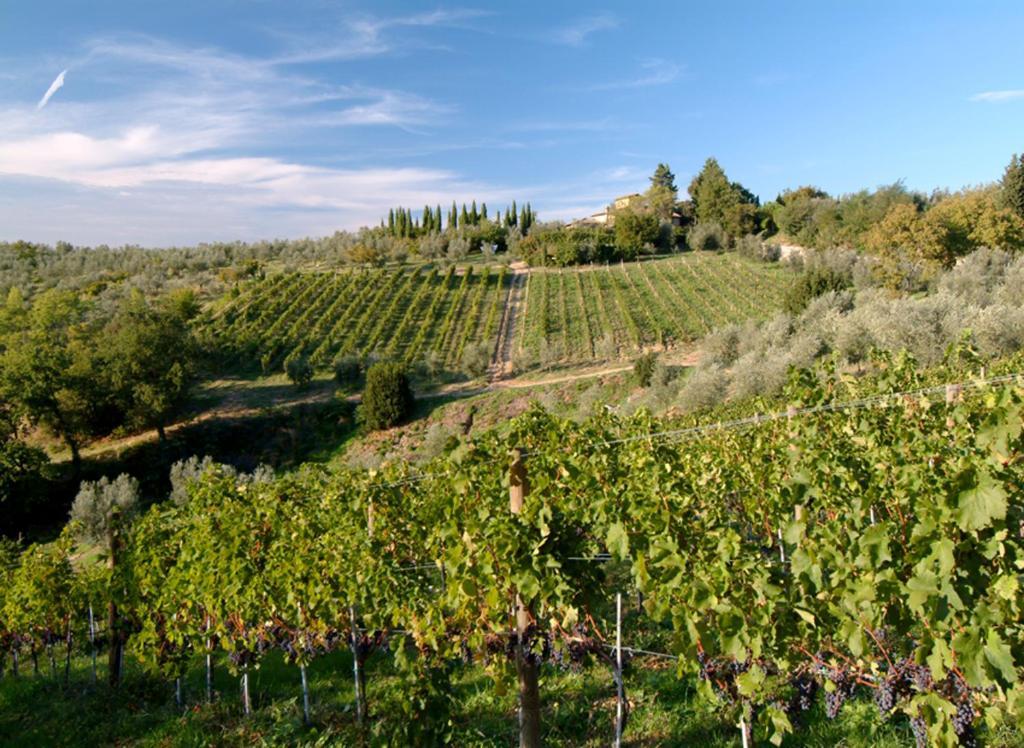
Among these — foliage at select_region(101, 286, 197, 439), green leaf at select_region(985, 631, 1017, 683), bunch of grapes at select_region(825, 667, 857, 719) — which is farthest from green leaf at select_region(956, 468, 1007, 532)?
foliage at select_region(101, 286, 197, 439)

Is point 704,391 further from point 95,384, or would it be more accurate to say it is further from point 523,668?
point 95,384

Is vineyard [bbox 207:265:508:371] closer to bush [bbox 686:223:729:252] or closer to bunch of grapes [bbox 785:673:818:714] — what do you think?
bush [bbox 686:223:729:252]

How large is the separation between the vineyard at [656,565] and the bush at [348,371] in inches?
967

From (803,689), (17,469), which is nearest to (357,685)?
(803,689)

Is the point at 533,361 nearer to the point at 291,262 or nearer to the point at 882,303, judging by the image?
the point at 882,303

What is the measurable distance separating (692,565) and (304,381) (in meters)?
30.1

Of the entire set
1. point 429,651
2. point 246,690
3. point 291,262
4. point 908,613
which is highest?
point 291,262

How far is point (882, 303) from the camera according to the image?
900 inches

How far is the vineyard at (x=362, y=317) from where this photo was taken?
34531mm

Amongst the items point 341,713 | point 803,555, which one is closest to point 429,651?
point 341,713

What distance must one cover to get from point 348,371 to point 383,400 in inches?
217

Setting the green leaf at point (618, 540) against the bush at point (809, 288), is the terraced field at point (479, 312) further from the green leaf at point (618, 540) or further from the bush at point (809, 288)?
the green leaf at point (618, 540)

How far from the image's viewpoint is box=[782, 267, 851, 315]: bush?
100 ft

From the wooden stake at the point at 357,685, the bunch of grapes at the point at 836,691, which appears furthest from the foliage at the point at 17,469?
the bunch of grapes at the point at 836,691
